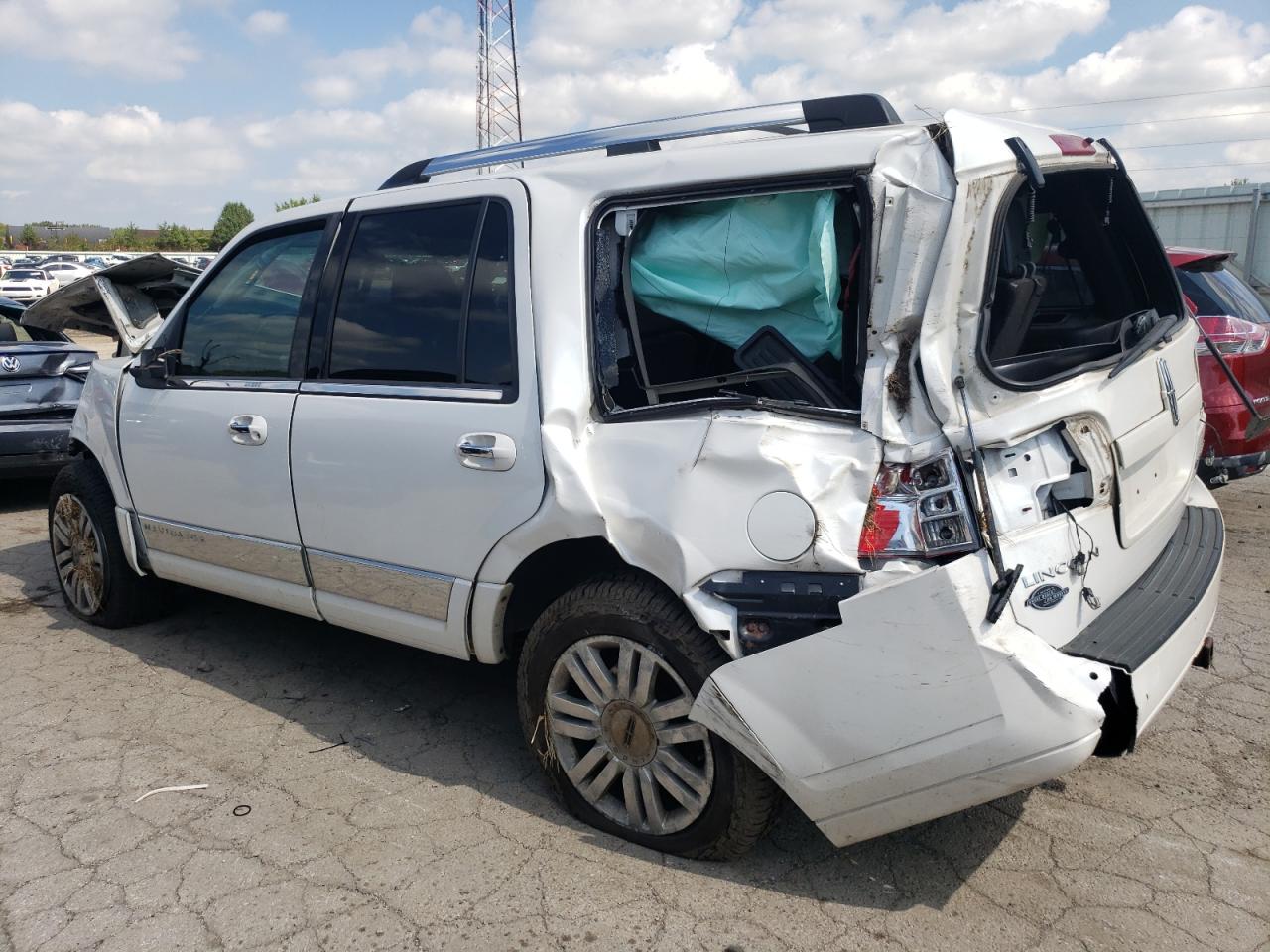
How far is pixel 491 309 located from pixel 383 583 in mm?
1037

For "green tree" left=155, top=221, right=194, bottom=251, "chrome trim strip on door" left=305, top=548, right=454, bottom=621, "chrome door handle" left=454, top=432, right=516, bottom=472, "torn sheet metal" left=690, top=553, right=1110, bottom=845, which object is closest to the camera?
"torn sheet metal" left=690, top=553, right=1110, bottom=845

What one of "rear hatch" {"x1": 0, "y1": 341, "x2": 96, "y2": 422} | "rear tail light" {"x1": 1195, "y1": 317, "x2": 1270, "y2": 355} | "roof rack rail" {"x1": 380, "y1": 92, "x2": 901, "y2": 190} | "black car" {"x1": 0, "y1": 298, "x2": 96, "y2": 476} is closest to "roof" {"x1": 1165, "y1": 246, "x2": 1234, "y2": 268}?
"rear tail light" {"x1": 1195, "y1": 317, "x2": 1270, "y2": 355}

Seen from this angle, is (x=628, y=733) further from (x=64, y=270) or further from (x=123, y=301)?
(x=64, y=270)

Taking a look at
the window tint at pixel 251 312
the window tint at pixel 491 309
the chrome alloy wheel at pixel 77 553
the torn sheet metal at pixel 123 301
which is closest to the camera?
the window tint at pixel 491 309

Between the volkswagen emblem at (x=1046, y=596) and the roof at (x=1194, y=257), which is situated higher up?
the roof at (x=1194, y=257)

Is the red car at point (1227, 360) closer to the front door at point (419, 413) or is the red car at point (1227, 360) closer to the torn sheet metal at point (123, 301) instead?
the front door at point (419, 413)

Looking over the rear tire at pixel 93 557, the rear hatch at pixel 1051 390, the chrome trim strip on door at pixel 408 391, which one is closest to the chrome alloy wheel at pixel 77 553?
the rear tire at pixel 93 557

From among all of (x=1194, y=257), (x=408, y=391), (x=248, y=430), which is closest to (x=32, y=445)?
(x=248, y=430)

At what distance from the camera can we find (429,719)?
3.97 metres

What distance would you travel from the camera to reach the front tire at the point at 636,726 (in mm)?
2762

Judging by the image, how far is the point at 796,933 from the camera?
2619mm

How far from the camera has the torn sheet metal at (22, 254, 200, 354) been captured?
4.78 m

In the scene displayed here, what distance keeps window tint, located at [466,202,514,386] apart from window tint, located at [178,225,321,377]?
3.00 ft

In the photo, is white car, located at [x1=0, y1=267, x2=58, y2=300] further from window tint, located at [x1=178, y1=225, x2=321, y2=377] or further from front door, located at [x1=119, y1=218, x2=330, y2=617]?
window tint, located at [x1=178, y1=225, x2=321, y2=377]
